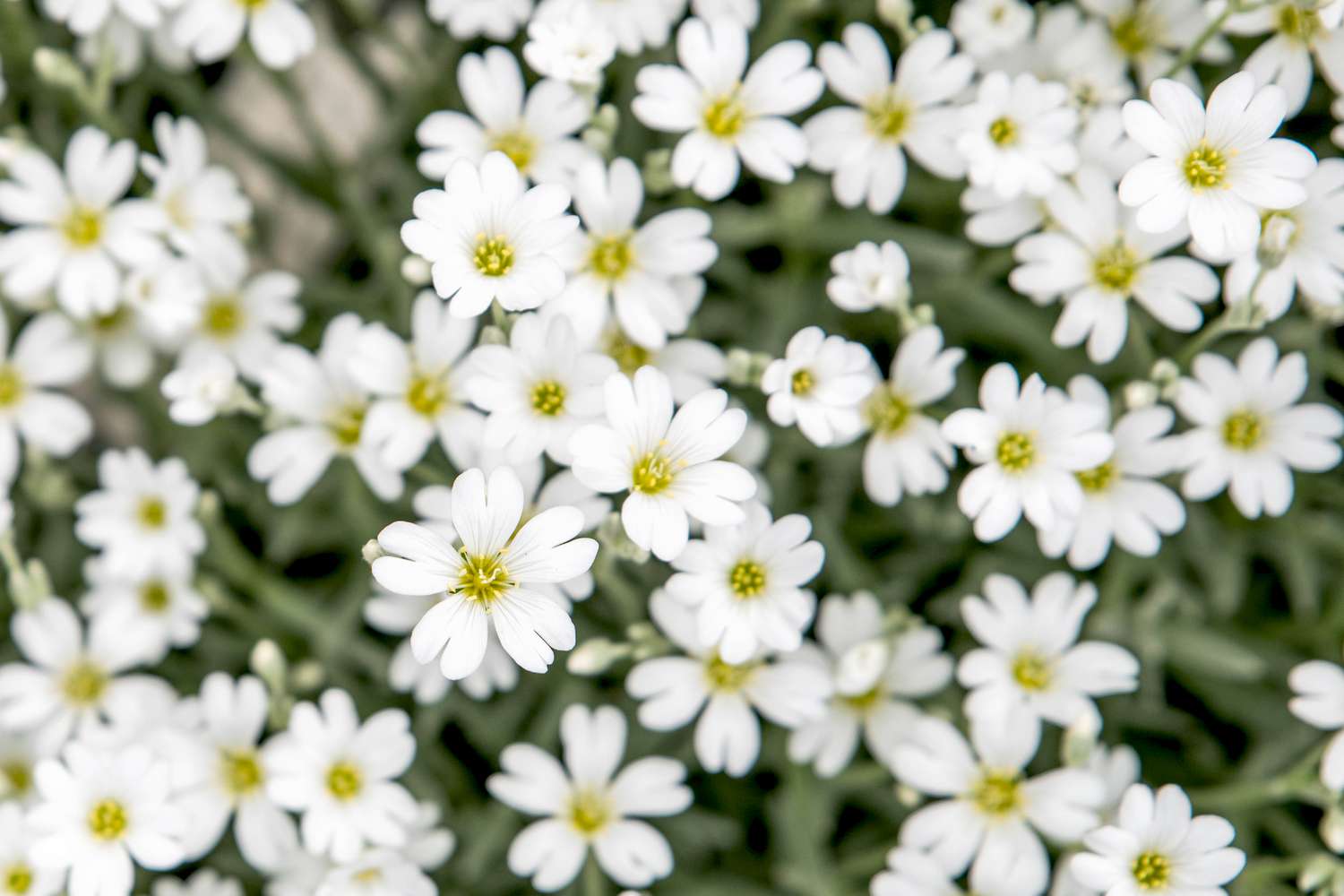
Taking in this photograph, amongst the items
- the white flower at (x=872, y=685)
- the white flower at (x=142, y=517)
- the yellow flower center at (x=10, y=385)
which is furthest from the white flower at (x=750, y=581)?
the yellow flower center at (x=10, y=385)

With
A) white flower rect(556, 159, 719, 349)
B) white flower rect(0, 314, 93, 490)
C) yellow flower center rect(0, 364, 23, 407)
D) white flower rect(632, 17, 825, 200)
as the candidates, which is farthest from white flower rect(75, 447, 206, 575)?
white flower rect(632, 17, 825, 200)

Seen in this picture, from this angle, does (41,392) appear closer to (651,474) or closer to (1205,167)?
(651,474)

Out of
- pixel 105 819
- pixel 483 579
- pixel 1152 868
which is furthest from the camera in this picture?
pixel 105 819

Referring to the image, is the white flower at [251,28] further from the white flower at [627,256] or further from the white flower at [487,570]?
the white flower at [487,570]

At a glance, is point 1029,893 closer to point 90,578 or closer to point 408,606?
point 408,606

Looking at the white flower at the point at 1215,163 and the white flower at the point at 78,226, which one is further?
the white flower at the point at 78,226

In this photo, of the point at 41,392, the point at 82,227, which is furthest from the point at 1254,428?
the point at 41,392

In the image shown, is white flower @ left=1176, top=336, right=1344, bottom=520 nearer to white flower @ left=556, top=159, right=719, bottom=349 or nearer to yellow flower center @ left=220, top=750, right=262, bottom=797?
white flower @ left=556, top=159, right=719, bottom=349
